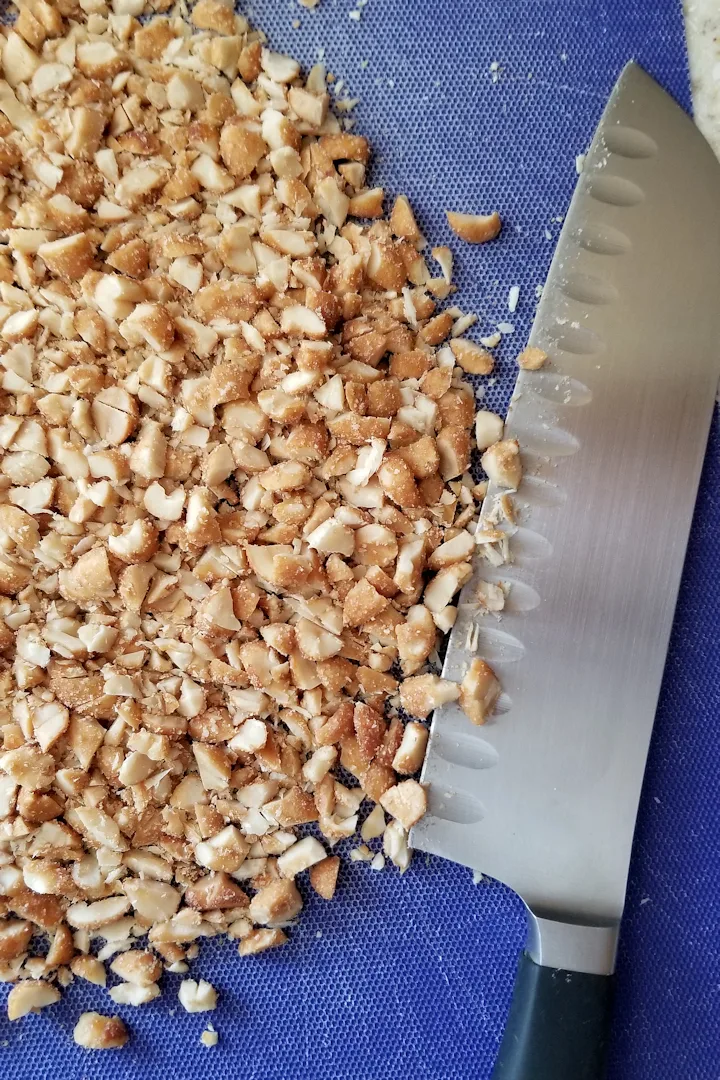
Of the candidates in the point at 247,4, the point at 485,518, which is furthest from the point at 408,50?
the point at 485,518

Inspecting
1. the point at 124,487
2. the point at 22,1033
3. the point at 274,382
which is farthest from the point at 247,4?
the point at 22,1033

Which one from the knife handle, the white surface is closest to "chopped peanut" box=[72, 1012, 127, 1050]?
the knife handle

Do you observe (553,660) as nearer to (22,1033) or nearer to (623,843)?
(623,843)

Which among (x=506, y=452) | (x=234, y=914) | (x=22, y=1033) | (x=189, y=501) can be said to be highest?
(x=506, y=452)

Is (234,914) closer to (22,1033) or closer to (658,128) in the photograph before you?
(22,1033)

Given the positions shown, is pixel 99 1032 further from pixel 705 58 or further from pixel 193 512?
pixel 705 58

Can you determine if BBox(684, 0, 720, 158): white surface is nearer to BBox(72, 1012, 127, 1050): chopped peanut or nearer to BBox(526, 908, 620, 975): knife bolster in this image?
BBox(526, 908, 620, 975): knife bolster

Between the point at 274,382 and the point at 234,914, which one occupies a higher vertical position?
the point at 274,382

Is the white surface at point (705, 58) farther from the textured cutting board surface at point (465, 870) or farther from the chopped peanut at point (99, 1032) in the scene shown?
the chopped peanut at point (99, 1032)
